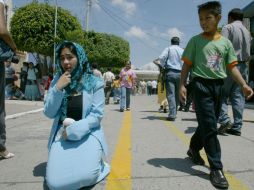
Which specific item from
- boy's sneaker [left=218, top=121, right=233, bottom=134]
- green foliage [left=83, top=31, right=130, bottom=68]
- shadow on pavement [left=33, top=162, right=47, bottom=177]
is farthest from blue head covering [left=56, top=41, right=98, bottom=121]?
green foliage [left=83, top=31, right=130, bottom=68]

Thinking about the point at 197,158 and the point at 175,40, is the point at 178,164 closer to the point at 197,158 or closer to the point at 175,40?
the point at 197,158

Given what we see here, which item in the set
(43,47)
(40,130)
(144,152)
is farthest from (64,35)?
(144,152)

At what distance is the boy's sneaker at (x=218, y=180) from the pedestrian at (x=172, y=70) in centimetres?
523

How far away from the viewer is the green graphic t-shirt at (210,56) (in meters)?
4.02

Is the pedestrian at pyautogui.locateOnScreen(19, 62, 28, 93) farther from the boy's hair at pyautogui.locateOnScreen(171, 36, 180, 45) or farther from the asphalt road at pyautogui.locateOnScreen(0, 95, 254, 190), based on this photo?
the asphalt road at pyautogui.locateOnScreen(0, 95, 254, 190)

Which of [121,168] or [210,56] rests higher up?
[210,56]

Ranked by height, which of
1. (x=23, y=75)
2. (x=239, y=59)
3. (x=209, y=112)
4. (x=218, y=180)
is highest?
(x=239, y=59)

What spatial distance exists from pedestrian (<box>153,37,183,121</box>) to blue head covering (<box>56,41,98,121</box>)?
508 cm

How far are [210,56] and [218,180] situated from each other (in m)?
1.28

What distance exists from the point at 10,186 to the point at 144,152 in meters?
2.00

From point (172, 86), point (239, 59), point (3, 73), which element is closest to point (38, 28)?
point (172, 86)

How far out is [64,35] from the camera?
2381 centimetres

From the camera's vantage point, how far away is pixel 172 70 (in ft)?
30.2

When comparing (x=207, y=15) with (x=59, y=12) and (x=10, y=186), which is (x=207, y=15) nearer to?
(x=10, y=186)
